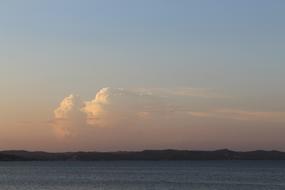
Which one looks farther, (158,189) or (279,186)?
(279,186)

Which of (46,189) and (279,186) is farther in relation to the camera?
(279,186)

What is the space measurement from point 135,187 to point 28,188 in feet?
46.4

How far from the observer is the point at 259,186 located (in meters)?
91.2

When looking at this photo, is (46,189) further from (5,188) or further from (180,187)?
(180,187)

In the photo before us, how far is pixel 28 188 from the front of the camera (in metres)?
85.0

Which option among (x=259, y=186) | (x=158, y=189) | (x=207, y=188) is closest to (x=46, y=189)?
(x=158, y=189)

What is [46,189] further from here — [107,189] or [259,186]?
[259,186]

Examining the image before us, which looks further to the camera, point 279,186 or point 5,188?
point 279,186

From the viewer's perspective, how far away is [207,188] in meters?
86.1

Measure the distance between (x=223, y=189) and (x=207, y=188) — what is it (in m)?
2.75

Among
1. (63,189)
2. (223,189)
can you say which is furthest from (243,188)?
(63,189)

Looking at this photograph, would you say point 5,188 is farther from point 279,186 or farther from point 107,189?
point 279,186

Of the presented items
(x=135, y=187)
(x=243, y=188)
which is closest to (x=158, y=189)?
(x=135, y=187)

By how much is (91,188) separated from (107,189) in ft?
9.04
